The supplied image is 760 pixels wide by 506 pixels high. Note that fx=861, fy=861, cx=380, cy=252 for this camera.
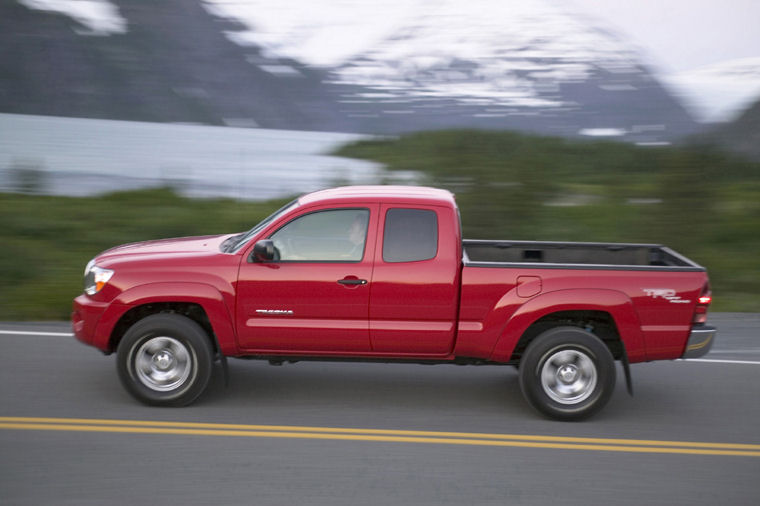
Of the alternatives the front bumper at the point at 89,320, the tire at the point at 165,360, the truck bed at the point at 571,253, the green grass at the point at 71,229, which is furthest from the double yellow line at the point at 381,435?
the green grass at the point at 71,229

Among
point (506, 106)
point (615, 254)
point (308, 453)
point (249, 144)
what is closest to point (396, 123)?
point (506, 106)

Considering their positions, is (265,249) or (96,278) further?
(96,278)

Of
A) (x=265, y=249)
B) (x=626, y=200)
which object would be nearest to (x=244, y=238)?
(x=265, y=249)

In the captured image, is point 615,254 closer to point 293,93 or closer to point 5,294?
point 5,294

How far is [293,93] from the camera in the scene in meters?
36.1

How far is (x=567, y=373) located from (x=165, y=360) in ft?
10.1

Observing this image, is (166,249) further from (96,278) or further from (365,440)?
(365,440)

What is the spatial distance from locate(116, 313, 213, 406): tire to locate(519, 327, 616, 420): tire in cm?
244

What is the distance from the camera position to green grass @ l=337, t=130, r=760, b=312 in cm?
1296

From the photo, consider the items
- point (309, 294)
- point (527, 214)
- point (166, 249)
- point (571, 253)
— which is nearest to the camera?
point (309, 294)

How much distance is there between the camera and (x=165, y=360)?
21.6ft

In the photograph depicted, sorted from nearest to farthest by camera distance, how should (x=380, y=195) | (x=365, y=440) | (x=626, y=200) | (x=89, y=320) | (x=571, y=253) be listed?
(x=365, y=440) → (x=89, y=320) → (x=380, y=195) → (x=571, y=253) → (x=626, y=200)

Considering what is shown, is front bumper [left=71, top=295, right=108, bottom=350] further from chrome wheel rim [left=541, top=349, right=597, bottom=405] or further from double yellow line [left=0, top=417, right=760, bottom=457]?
chrome wheel rim [left=541, top=349, right=597, bottom=405]

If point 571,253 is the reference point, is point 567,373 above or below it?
below
